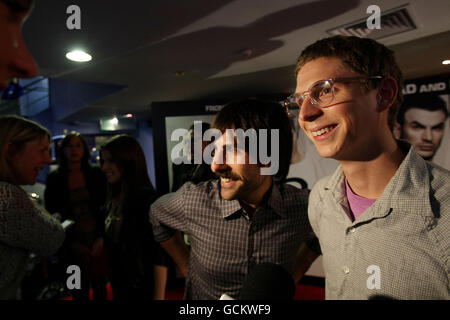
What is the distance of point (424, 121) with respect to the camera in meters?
2.72

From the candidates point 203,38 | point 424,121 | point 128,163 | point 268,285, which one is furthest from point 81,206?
point 424,121

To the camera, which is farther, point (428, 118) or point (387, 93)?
point (428, 118)

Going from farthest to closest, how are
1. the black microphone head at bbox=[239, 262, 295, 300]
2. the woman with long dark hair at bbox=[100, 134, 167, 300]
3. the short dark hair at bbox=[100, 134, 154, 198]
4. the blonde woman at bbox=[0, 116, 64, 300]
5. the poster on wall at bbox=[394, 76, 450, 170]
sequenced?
the poster on wall at bbox=[394, 76, 450, 170] < the short dark hair at bbox=[100, 134, 154, 198] < the woman with long dark hair at bbox=[100, 134, 167, 300] < the blonde woman at bbox=[0, 116, 64, 300] < the black microphone head at bbox=[239, 262, 295, 300]

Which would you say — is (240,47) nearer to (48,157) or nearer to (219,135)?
(219,135)

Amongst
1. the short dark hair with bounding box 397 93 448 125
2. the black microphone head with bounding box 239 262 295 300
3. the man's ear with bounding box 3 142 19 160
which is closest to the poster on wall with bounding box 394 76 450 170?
the short dark hair with bounding box 397 93 448 125

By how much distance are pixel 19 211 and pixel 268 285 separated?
1.22m

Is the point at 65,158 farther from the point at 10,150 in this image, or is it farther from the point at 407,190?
the point at 407,190

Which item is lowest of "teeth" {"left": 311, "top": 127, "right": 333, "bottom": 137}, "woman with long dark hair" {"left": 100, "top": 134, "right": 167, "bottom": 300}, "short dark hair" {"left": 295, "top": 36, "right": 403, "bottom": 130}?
"woman with long dark hair" {"left": 100, "top": 134, "right": 167, "bottom": 300}

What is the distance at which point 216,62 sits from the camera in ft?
7.48

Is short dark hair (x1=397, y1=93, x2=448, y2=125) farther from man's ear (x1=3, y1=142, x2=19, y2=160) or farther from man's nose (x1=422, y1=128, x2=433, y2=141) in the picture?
man's ear (x1=3, y1=142, x2=19, y2=160)

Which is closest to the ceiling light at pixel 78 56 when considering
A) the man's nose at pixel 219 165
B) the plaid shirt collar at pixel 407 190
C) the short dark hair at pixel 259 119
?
the short dark hair at pixel 259 119

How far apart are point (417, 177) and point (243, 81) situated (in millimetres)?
2270

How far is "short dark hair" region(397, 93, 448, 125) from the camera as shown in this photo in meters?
2.61
